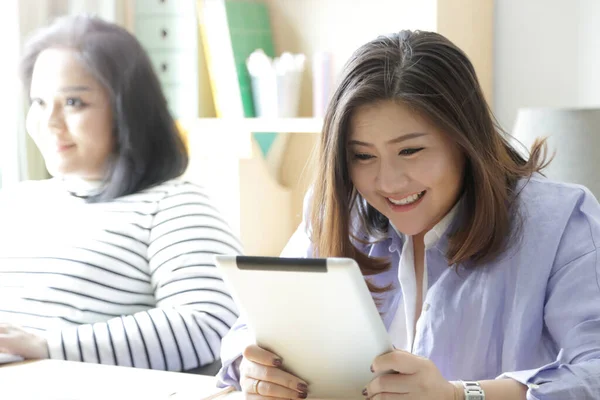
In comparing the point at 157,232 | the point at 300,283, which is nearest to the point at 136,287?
the point at 157,232

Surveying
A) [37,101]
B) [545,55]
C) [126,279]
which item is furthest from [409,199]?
[545,55]

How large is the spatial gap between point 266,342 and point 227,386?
0.61ft

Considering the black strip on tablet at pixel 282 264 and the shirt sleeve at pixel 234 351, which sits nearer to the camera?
the black strip on tablet at pixel 282 264

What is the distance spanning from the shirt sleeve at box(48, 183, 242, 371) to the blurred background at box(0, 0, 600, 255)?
815 mm

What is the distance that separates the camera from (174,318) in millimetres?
1540

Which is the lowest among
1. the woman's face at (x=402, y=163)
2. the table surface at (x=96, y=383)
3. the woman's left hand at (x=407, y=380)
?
the table surface at (x=96, y=383)

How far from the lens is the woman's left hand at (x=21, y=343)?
1431 mm

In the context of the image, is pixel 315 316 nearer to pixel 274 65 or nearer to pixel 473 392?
pixel 473 392

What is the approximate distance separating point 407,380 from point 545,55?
150 centimetres

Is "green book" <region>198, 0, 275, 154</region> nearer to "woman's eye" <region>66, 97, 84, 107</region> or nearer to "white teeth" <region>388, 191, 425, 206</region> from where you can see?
"woman's eye" <region>66, 97, 84, 107</region>

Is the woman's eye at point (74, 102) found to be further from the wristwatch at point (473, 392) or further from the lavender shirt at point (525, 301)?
the wristwatch at point (473, 392)

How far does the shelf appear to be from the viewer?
2.45 m

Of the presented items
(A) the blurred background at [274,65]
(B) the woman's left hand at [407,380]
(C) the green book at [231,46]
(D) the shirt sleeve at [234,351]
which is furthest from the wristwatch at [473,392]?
(C) the green book at [231,46]

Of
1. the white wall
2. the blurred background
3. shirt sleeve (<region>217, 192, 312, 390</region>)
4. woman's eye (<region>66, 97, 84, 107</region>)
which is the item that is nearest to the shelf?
the blurred background
